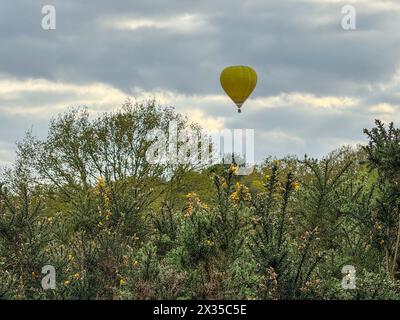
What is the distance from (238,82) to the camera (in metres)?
42.2

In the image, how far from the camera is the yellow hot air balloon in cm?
4216

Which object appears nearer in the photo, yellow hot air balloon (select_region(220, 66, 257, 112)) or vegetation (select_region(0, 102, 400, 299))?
vegetation (select_region(0, 102, 400, 299))

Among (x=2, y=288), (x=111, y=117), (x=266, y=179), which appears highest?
(x=111, y=117)

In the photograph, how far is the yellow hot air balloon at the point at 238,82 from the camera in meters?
42.2

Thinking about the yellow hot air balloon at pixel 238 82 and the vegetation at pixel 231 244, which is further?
the yellow hot air balloon at pixel 238 82

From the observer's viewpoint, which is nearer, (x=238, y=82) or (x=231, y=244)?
(x=231, y=244)

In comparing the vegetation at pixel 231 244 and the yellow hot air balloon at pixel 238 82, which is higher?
the yellow hot air balloon at pixel 238 82

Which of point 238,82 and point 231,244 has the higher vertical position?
point 238,82

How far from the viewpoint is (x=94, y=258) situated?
8.89m

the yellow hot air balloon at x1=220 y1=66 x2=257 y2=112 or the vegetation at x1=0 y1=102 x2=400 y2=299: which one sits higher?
the yellow hot air balloon at x1=220 y1=66 x2=257 y2=112

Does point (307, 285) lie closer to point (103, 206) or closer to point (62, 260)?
point (62, 260)
